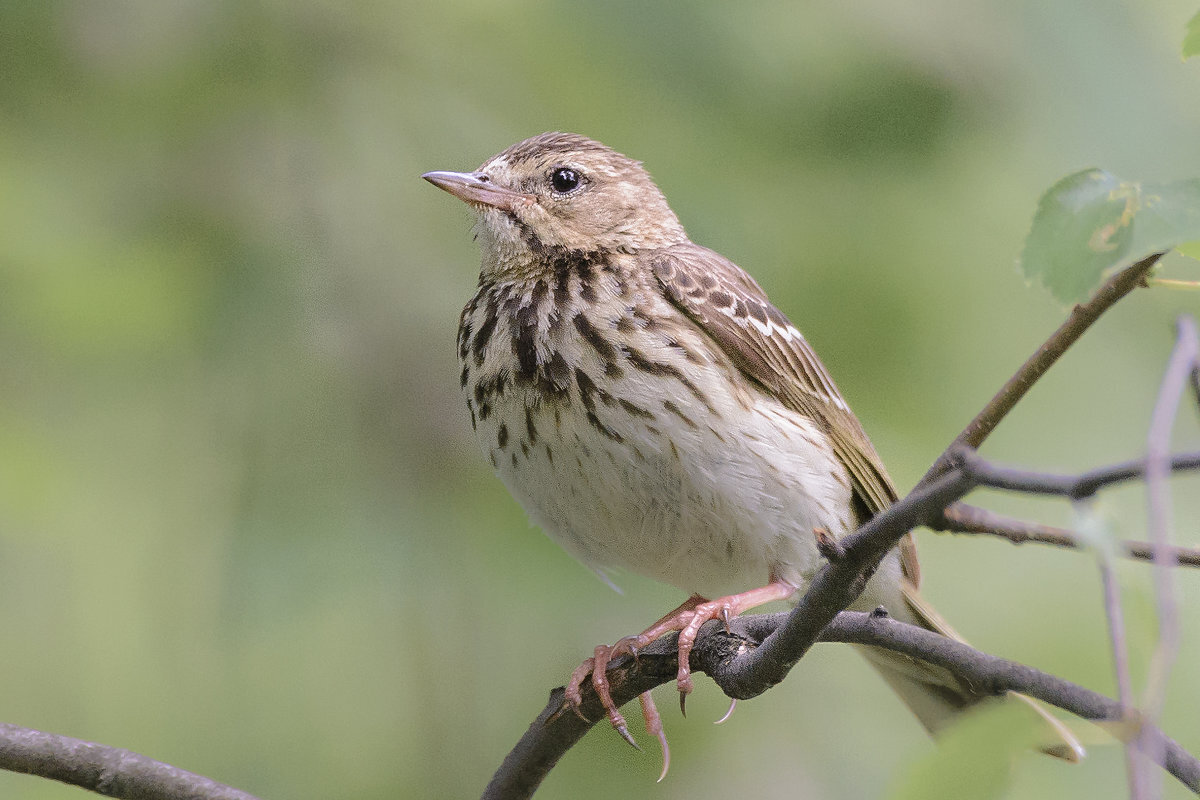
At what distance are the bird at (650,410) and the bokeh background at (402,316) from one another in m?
0.44

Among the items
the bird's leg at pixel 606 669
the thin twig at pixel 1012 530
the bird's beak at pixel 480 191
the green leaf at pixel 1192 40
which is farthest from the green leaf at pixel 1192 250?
the bird's beak at pixel 480 191

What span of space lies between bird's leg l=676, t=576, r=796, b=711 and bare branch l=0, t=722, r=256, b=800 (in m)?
1.01

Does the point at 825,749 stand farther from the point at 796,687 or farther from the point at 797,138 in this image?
the point at 797,138

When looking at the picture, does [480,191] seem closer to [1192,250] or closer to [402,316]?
[402,316]

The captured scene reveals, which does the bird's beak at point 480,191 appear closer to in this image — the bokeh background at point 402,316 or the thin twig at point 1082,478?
the bokeh background at point 402,316

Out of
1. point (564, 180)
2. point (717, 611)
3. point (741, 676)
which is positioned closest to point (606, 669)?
point (717, 611)

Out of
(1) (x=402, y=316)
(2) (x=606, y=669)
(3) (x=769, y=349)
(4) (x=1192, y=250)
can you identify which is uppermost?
(4) (x=1192, y=250)

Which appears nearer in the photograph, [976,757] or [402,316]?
[976,757]

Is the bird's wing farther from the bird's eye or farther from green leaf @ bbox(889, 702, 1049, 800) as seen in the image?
green leaf @ bbox(889, 702, 1049, 800)

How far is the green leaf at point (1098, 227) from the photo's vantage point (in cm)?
174

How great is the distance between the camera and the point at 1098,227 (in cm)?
182

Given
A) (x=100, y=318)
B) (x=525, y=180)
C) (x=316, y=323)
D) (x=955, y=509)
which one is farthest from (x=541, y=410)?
(x=955, y=509)

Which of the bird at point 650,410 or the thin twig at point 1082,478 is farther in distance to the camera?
the bird at point 650,410

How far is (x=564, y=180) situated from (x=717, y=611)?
61.9 inches
